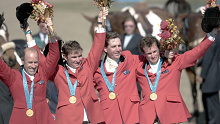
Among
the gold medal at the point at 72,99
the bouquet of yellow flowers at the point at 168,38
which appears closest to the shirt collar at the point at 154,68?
the bouquet of yellow flowers at the point at 168,38

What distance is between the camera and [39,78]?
221 inches

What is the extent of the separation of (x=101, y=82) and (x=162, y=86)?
32.3 inches

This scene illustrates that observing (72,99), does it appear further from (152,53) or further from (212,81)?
(212,81)

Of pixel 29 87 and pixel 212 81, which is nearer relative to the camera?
pixel 29 87

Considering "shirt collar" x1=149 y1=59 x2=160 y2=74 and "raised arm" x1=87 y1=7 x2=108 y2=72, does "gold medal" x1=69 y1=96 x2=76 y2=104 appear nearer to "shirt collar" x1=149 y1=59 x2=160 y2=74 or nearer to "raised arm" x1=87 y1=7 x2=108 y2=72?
"raised arm" x1=87 y1=7 x2=108 y2=72

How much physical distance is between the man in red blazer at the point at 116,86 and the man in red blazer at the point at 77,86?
0.18 meters

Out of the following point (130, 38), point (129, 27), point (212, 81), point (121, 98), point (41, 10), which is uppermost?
point (41, 10)

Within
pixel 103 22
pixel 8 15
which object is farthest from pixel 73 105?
pixel 8 15

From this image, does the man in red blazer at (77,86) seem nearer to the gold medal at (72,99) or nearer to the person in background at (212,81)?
the gold medal at (72,99)

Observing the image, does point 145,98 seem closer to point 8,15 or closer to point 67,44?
point 67,44

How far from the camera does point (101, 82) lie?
6.01 meters

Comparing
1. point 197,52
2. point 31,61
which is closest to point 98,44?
point 31,61

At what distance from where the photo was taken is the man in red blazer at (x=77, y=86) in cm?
566

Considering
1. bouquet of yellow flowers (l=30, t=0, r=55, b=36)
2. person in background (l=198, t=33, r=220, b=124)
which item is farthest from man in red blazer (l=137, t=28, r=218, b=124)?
person in background (l=198, t=33, r=220, b=124)
